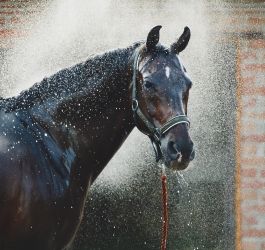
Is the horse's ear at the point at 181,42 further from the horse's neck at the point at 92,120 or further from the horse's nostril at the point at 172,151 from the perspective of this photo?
the horse's nostril at the point at 172,151

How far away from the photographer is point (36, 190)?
1.41 meters

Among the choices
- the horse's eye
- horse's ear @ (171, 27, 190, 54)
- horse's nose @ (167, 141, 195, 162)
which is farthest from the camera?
horse's ear @ (171, 27, 190, 54)

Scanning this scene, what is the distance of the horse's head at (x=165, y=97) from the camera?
1428mm

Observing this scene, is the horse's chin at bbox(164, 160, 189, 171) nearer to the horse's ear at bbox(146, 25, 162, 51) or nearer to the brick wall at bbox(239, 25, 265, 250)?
the horse's ear at bbox(146, 25, 162, 51)

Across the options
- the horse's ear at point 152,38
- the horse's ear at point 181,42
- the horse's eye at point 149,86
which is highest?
the horse's ear at point 152,38

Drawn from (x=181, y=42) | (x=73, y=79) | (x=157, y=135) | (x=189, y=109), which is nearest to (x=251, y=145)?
(x=189, y=109)

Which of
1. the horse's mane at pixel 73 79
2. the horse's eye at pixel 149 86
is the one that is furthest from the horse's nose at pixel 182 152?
the horse's mane at pixel 73 79

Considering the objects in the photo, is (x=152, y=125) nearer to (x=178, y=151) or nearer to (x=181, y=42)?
(x=178, y=151)

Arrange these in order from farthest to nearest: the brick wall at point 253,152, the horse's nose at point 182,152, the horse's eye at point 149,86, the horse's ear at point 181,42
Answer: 1. the brick wall at point 253,152
2. the horse's ear at point 181,42
3. the horse's eye at point 149,86
4. the horse's nose at point 182,152

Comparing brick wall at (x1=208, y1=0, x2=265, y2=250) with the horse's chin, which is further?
brick wall at (x1=208, y1=0, x2=265, y2=250)

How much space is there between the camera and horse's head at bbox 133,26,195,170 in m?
1.43

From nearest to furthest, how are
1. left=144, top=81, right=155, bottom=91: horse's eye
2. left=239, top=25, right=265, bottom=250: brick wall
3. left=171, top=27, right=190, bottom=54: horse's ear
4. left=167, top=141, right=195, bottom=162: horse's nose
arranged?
1. left=167, top=141, right=195, bottom=162: horse's nose
2. left=144, top=81, right=155, bottom=91: horse's eye
3. left=171, top=27, right=190, bottom=54: horse's ear
4. left=239, top=25, right=265, bottom=250: brick wall

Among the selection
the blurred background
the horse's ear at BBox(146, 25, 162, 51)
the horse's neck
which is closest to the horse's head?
the horse's ear at BBox(146, 25, 162, 51)

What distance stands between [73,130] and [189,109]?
2.26 m
